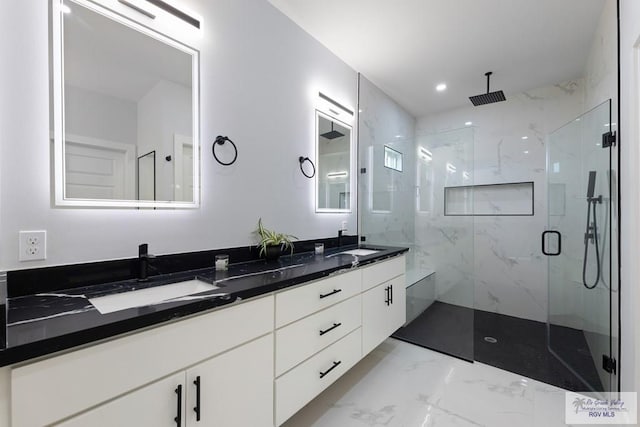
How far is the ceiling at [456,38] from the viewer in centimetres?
199

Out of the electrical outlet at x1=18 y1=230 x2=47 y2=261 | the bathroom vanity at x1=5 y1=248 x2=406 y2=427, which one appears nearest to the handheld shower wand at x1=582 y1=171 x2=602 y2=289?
the bathroom vanity at x1=5 y1=248 x2=406 y2=427

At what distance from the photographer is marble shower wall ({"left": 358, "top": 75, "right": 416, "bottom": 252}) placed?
3.04m

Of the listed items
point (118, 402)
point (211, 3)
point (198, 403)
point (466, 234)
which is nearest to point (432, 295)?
point (466, 234)

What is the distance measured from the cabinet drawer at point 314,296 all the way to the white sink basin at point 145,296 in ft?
1.13

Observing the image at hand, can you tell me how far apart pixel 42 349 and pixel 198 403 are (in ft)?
1.75

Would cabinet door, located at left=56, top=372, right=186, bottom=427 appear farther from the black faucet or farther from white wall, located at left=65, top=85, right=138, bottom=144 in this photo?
white wall, located at left=65, top=85, right=138, bottom=144

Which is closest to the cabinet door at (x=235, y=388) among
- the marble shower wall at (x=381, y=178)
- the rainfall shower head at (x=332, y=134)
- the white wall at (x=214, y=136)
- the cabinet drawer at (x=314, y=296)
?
the cabinet drawer at (x=314, y=296)

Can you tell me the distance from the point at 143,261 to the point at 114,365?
0.58 metres

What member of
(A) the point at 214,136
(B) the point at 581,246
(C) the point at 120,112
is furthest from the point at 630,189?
(C) the point at 120,112

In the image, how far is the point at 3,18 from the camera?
1.01 m

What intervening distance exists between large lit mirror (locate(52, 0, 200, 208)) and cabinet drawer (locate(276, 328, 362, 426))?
1085mm

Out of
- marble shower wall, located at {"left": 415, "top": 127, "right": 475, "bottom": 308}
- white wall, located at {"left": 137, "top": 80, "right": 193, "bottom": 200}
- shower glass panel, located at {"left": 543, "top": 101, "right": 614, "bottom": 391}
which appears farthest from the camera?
marble shower wall, located at {"left": 415, "top": 127, "right": 475, "bottom": 308}

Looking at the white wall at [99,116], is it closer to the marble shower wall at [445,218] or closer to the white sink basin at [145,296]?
the white sink basin at [145,296]

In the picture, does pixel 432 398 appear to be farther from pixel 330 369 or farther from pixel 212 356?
pixel 212 356
